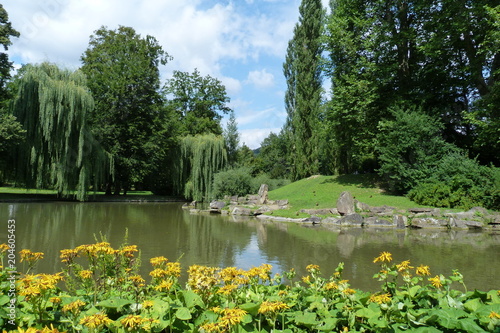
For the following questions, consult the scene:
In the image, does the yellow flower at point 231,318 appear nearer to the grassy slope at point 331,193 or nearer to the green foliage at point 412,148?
the grassy slope at point 331,193

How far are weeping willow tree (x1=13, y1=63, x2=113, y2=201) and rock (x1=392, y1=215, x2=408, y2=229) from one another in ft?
60.0

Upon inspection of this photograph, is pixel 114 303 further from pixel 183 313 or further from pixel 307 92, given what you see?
pixel 307 92

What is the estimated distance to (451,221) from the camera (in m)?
13.2

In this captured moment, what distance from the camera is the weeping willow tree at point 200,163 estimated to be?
26.2 meters

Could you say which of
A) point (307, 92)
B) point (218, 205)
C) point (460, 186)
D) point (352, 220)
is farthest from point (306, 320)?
point (307, 92)

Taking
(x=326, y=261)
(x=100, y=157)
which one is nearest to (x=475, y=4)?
(x=326, y=261)

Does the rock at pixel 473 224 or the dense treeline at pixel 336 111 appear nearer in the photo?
the rock at pixel 473 224

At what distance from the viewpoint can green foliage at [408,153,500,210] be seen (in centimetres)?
1400

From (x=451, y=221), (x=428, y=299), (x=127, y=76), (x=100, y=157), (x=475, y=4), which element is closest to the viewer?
(x=428, y=299)

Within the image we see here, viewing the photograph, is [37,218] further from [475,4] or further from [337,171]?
[475,4]

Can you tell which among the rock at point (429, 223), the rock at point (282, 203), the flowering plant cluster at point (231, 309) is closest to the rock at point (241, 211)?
the rock at point (282, 203)

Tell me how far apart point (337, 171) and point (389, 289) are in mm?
23829

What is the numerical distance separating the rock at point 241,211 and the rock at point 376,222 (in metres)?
6.00

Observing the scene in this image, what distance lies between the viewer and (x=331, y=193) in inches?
732
